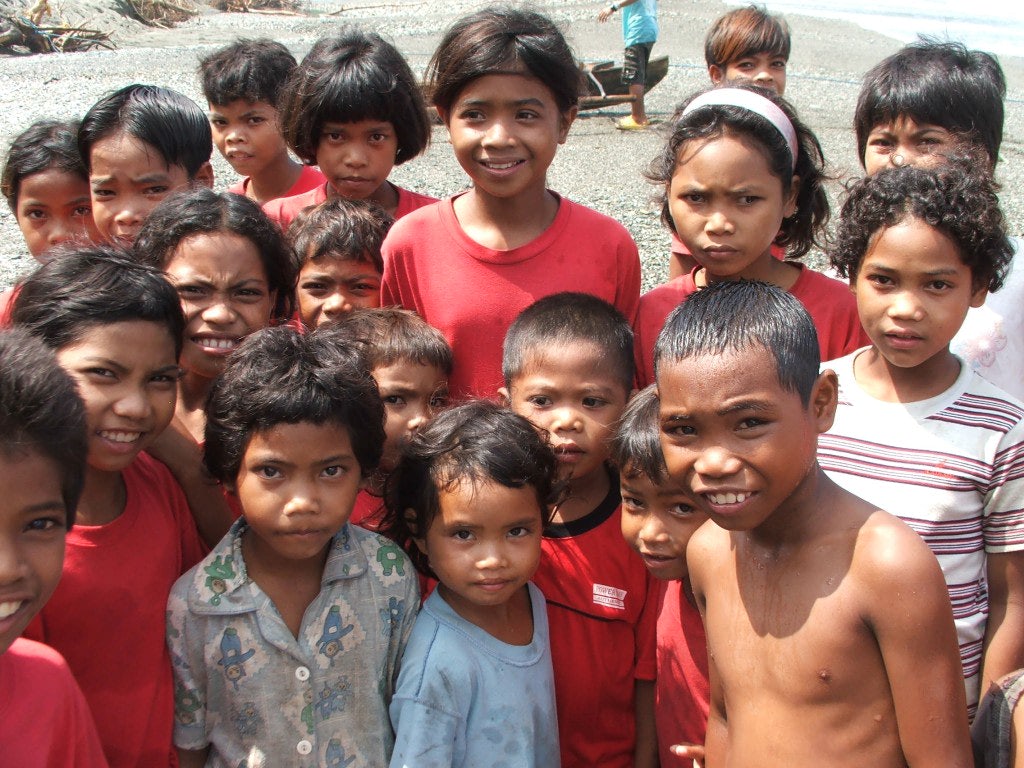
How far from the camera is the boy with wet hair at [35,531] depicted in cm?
171

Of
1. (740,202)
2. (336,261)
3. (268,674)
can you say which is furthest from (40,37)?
(268,674)

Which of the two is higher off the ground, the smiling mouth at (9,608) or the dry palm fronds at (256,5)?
the smiling mouth at (9,608)

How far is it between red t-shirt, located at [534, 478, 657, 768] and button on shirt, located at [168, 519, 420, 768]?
20.0 inches

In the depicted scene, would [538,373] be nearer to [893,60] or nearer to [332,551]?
[332,551]

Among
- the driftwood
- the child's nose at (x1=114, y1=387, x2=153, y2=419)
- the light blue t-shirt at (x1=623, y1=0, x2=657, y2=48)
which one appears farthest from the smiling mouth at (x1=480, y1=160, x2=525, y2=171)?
the driftwood

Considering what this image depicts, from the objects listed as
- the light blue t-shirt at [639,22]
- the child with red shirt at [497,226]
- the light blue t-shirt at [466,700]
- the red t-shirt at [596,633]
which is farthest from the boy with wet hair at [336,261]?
the light blue t-shirt at [639,22]

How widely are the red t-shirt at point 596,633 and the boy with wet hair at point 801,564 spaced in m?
0.63

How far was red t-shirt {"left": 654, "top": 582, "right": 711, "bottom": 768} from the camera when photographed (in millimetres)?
2592

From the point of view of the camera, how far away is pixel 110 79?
486 inches

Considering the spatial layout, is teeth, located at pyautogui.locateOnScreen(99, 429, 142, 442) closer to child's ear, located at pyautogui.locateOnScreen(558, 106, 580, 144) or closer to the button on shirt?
the button on shirt

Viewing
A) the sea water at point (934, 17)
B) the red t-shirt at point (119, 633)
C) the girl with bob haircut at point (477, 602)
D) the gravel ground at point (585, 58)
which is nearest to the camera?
the red t-shirt at point (119, 633)

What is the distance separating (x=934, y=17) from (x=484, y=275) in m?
22.8

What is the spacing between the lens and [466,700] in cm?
242

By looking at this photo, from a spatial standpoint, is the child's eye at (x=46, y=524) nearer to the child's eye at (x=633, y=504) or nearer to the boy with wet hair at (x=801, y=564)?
the boy with wet hair at (x=801, y=564)
